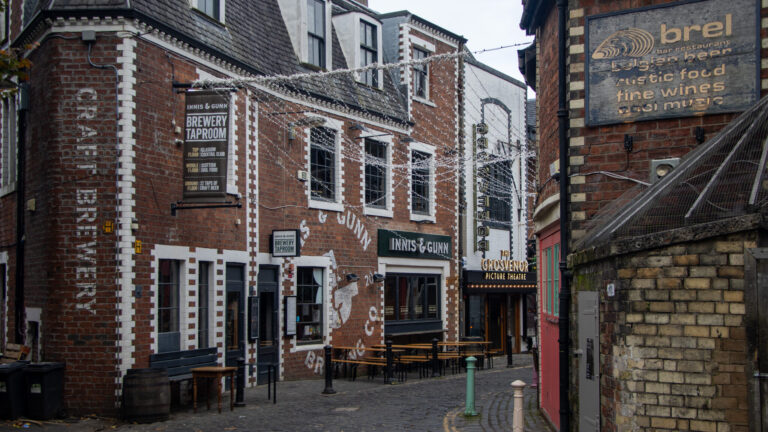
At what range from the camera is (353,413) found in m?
14.0

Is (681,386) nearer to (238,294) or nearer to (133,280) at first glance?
(133,280)

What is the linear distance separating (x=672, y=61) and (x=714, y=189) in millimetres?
3599

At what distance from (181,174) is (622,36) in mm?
8739

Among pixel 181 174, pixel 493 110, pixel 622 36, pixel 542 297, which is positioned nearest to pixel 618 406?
pixel 622 36

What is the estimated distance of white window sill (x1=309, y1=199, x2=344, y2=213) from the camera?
66.0 ft

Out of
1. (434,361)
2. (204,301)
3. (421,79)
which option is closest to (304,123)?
(204,301)

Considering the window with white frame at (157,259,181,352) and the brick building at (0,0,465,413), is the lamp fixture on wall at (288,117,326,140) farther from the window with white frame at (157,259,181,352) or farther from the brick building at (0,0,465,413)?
the window with white frame at (157,259,181,352)

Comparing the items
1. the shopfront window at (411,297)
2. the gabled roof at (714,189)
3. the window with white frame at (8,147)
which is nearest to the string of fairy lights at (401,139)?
the shopfront window at (411,297)

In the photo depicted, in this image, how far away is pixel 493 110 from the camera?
29.9 m

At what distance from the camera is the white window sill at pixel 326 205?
20.1 m

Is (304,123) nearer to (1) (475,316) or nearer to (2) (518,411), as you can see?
(2) (518,411)

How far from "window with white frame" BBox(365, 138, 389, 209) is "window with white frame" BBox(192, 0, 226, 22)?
6.18m

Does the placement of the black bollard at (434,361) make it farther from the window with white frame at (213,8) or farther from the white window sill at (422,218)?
the window with white frame at (213,8)

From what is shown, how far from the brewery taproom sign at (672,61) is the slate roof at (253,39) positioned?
8246mm
